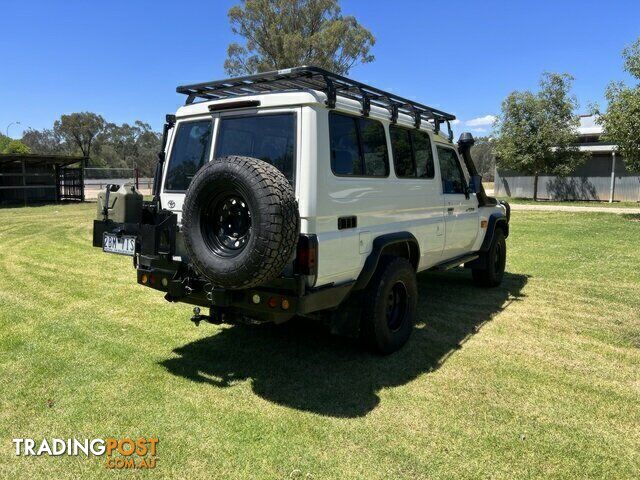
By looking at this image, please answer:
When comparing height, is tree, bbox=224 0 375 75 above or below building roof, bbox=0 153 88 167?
above

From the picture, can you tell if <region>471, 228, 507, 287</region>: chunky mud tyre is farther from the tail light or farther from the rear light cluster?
the rear light cluster

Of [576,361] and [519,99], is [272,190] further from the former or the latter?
[519,99]

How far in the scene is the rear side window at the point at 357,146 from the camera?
12.8ft

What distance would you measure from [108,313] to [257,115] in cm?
335

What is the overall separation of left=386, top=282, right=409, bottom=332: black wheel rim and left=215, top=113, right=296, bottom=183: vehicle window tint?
5.59ft

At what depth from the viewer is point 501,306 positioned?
20.9 ft

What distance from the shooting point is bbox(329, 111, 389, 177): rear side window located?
3.89 metres

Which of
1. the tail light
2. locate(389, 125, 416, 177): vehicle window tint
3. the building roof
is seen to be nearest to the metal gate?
the building roof

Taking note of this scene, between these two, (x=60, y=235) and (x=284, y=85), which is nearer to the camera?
(x=284, y=85)

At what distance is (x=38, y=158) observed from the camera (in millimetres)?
21984

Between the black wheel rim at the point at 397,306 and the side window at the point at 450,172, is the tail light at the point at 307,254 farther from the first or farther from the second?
the side window at the point at 450,172

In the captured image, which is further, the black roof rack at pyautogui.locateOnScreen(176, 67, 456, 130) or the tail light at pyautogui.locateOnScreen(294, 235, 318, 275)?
the black roof rack at pyautogui.locateOnScreen(176, 67, 456, 130)

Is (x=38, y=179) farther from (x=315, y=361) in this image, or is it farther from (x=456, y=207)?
(x=315, y=361)

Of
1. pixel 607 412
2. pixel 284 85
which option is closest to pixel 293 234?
pixel 284 85
